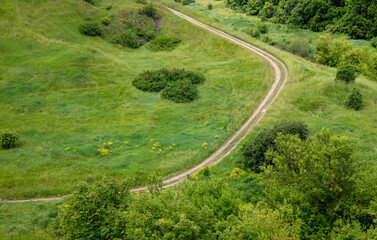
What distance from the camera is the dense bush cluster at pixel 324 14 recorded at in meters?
74.4

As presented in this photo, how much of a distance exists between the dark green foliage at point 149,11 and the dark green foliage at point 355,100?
1634 inches

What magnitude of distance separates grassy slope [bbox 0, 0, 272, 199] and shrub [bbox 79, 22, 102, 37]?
116 centimetres

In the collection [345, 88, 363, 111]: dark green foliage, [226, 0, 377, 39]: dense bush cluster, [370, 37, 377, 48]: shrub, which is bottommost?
[345, 88, 363, 111]: dark green foliage

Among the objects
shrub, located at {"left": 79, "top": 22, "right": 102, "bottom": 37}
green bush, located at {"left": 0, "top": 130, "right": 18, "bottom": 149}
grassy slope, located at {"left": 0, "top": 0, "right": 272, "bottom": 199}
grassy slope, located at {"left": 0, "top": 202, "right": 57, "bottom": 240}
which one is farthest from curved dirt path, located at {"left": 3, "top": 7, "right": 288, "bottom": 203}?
shrub, located at {"left": 79, "top": 22, "right": 102, "bottom": 37}

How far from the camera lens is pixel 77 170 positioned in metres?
21.4

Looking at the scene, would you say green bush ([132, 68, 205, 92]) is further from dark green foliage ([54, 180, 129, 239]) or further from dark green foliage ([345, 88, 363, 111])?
dark green foliage ([54, 180, 129, 239])

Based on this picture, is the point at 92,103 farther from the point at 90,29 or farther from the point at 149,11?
the point at 149,11

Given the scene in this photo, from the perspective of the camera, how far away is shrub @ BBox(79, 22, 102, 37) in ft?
160

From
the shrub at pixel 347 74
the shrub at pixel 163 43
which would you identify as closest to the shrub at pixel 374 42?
the shrub at pixel 347 74

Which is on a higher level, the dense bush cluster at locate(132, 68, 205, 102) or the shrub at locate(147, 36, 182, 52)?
the shrub at locate(147, 36, 182, 52)

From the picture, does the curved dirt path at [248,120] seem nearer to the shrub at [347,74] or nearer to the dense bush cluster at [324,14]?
the shrub at [347,74]

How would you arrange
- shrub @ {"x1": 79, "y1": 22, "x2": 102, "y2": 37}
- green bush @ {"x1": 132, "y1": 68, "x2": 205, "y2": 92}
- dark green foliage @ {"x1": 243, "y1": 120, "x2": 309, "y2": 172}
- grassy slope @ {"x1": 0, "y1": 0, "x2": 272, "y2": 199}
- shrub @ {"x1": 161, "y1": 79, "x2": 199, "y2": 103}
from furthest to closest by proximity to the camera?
1. shrub @ {"x1": 79, "y1": 22, "x2": 102, "y2": 37}
2. green bush @ {"x1": 132, "y1": 68, "x2": 205, "y2": 92}
3. shrub @ {"x1": 161, "y1": 79, "x2": 199, "y2": 103}
4. grassy slope @ {"x1": 0, "y1": 0, "x2": 272, "y2": 199}
5. dark green foliage @ {"x1": 243, "y1": 120, "x2": 309, "y2": 172}

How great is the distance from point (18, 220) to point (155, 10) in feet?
165

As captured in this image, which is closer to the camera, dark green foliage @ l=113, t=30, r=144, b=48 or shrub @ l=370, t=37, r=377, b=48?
dark green foliage @ l=113, t=30, r=144, b=48
